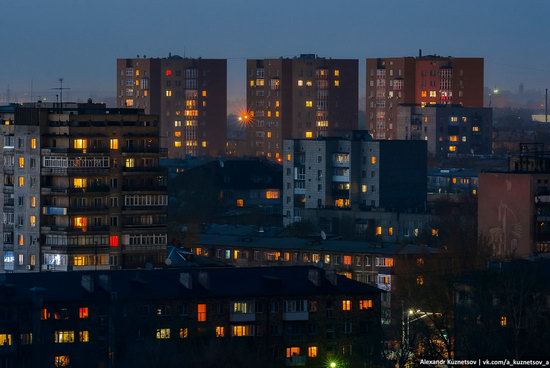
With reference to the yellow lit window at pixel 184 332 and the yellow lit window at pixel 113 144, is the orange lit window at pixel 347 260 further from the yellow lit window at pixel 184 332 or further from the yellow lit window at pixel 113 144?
the yellow lit window at pixel 184 332

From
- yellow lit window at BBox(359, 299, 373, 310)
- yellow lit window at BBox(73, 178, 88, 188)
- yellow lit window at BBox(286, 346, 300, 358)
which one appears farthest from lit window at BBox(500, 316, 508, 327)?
yellow lit window at BBox(73, 178, 88, 188)

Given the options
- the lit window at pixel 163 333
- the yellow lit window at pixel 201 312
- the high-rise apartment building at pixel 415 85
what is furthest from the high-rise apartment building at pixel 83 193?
the high-rise apartment building at pixel 415 85

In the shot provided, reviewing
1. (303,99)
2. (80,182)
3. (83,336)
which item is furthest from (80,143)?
(303,99)

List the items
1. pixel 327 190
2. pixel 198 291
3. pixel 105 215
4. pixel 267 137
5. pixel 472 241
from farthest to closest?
pixel 267 137 < pixel 327 190 < pixel 472 241 < pixel 105 215 < pixel 198 291

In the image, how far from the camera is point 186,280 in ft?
174

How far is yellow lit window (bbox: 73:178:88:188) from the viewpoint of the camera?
63.3 m

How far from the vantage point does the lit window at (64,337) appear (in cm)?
5047

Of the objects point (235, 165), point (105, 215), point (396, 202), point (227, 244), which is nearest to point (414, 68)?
point (235, 165)

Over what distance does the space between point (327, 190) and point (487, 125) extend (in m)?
42.8

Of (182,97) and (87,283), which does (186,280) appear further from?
(182,97)

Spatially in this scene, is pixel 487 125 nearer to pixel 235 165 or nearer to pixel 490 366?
pixel 235 165

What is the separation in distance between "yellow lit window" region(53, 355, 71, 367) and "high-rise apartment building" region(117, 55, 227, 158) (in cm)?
9497

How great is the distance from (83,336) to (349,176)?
1757 inches

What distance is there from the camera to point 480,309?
1940 inches
